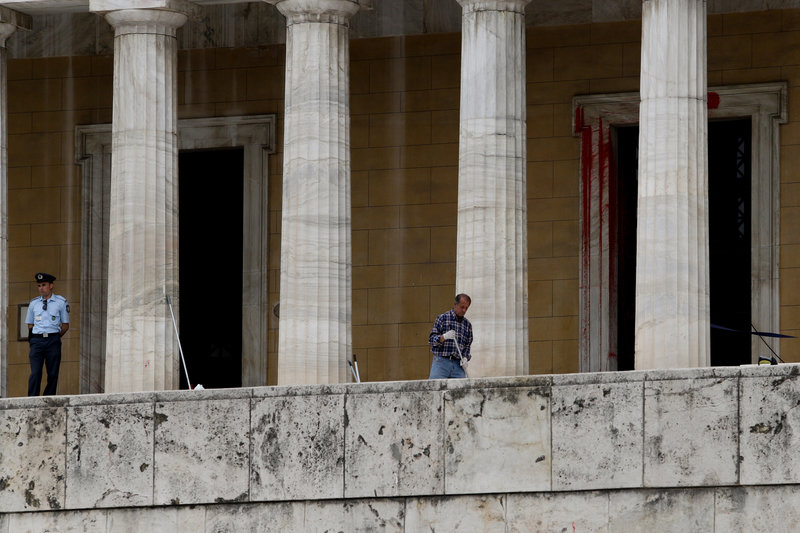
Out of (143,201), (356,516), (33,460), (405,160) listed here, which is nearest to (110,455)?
(33,460)

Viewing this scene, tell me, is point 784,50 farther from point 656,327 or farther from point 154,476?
point 154,476

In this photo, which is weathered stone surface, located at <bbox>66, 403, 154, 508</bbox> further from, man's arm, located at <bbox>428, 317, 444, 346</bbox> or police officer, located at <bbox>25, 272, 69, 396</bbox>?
man's arm, located at <bbox>428, 317, 444, 346</bbox>

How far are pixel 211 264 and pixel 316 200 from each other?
7.42m

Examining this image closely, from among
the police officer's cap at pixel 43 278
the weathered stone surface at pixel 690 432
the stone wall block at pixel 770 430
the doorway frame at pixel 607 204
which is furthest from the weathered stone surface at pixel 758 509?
the police officer's cap at pixel 43 278

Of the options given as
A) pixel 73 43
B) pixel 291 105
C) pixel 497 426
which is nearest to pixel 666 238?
pixel 497 426

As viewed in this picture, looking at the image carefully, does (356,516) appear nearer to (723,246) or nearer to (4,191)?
(4,191)

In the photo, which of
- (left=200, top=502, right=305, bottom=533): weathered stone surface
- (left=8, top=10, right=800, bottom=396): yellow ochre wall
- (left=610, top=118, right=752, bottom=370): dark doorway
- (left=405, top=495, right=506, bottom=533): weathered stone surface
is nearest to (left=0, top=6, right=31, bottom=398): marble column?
(left=8, top=10, right=800, bottom=396): yellow ochre wall

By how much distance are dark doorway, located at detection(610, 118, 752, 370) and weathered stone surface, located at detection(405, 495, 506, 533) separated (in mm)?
8525

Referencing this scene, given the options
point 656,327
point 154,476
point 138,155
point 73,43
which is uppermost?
point 73,43

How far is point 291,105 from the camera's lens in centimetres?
3428

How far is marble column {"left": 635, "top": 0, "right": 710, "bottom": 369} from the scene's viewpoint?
31844 mm

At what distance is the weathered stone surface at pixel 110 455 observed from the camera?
1232 inches

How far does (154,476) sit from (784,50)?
43.3ft

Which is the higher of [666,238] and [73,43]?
[73,43]
